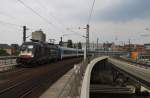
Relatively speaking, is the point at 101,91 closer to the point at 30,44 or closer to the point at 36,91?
the point at 30,44

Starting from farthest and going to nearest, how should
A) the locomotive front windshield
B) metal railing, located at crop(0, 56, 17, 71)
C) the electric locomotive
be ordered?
the locomotive front windshield
the electric locomotive
metal railing, located at crop(0, 56, 17, 71)

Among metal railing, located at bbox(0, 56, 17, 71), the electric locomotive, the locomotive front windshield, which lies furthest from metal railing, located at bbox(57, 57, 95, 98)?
the locomotive front windshield

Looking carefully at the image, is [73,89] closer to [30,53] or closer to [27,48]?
[30,53]

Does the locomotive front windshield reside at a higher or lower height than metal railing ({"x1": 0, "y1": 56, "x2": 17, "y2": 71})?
higher

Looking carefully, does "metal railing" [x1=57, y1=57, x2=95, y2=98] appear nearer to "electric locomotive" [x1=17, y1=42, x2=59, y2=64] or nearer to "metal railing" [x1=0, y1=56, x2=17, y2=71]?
"metal railing" [x1=0, y1=56, x2=17, y2=71]

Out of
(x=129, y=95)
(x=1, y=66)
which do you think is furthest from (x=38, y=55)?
(x=129, y=95)

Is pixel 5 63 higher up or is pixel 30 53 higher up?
pixel 30 53

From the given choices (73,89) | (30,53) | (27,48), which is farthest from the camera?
(27,48)

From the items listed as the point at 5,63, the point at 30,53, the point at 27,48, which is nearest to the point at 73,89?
the point at 5,63

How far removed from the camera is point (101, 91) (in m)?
37.7

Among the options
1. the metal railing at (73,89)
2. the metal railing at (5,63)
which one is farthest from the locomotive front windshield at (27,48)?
the metal railing at (73,89)

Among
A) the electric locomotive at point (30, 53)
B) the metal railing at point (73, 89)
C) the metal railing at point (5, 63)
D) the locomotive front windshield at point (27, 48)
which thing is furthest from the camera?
the locomotive front windshield at point (27, 48)

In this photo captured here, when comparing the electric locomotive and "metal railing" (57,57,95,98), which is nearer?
"metal railing" (57,57,95,98)

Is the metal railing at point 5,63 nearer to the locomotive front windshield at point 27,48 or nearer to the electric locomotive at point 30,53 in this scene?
the electric locomotive at point 30,53
